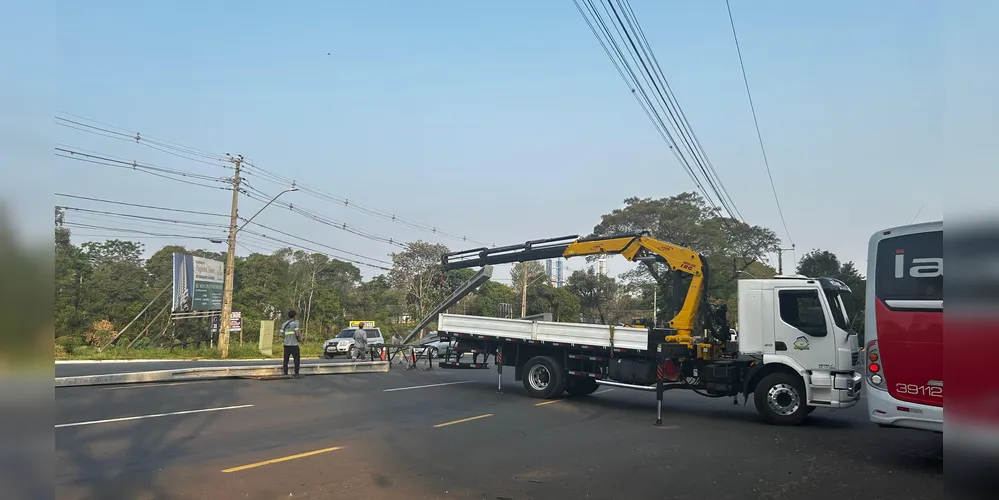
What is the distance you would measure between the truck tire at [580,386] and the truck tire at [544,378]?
578 mm

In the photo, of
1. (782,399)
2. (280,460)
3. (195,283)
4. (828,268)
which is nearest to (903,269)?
(782,399)

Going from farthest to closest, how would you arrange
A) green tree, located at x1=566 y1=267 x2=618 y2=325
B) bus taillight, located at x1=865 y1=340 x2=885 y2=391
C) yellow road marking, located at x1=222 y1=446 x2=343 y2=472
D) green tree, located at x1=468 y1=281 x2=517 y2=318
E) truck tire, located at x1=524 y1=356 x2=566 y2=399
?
green tree, located at x1=468 y1=281 x2=517 y2=318 → green tree, located at x1=566 y1=267 x2=618 y2=325 → truck tire, located at x1=524 y1=356 x2=566 y2=399 → bus taillight, located at x1=865 y1=340 x2=885 y2=391 → yellow road marking, located at x1=222 y1=446 x2=343 y2=472

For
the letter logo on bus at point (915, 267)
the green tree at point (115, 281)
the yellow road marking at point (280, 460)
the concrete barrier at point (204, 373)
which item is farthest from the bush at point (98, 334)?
the letter logo on bus at point (915, 267)

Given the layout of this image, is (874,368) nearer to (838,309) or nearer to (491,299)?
(838,309)

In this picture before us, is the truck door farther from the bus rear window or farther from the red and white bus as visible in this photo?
the bus rear window

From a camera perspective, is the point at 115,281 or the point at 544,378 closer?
the point at 544,378

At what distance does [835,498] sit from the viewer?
268 inches

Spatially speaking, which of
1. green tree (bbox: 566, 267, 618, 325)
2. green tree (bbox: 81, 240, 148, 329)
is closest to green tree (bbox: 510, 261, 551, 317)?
green tree (bbox: 566, 267, 618, 325)

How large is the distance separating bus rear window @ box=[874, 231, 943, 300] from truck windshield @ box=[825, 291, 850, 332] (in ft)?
12.1

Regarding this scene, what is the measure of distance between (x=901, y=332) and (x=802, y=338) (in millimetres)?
3916

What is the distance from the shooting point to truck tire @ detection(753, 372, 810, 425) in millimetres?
11812

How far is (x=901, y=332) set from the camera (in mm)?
8133

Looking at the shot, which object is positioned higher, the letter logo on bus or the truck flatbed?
the letter logo on bus

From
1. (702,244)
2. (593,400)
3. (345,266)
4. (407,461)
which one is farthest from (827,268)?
(345,266)
